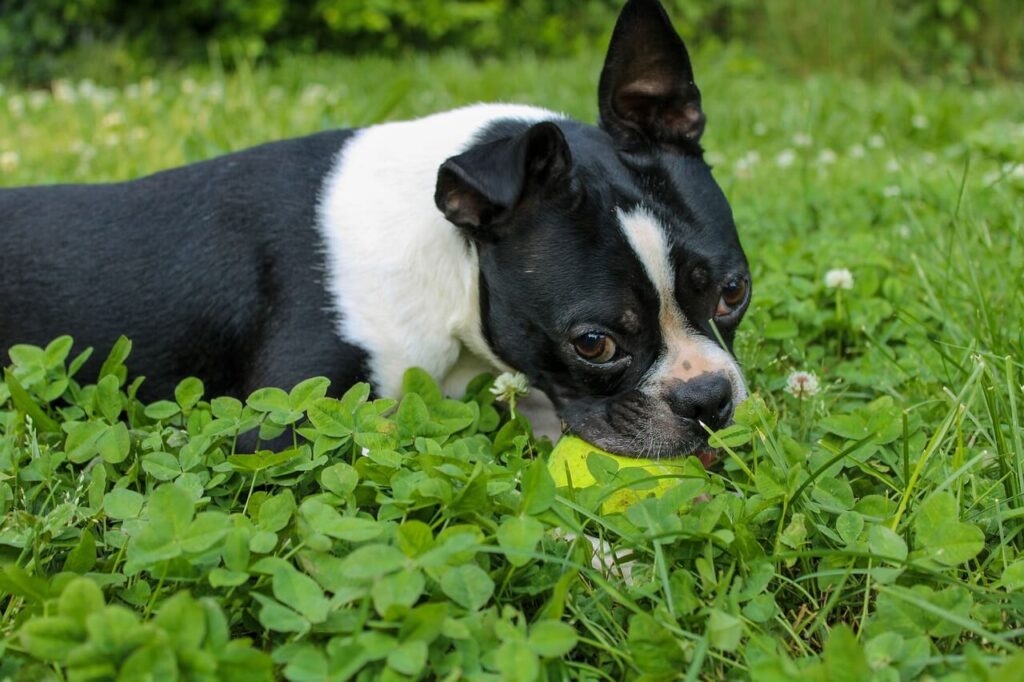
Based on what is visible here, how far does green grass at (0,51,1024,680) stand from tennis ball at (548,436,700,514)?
4 centimetres

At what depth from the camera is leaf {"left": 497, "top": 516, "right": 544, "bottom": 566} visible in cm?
220

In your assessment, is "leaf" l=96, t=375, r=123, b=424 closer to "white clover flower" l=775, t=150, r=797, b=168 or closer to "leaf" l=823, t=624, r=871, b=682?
"leaf" l=823, t=624, r=871, b=682

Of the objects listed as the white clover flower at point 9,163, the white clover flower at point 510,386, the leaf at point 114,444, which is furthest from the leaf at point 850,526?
the white clover flower at point 9,163

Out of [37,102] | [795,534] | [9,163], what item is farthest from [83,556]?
[37,102]

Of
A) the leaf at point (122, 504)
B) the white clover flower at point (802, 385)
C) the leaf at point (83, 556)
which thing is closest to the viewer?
the leaf at point (83, 556)

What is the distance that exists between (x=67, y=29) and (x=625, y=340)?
30.6 ft

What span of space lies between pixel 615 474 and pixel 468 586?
1.88 feet

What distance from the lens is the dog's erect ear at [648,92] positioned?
3332 mm

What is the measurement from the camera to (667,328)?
308 centimetres

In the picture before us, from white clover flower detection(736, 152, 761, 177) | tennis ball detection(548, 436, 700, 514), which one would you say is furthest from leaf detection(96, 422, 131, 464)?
white clover flower detection(736, 152, 761, 177)

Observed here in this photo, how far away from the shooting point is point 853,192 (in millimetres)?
5328

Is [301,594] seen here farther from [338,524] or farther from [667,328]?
[667,328]

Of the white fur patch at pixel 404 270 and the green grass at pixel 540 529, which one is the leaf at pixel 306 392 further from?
the white fur patch at pixel 404 270

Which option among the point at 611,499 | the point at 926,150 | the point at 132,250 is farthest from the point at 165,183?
the point at 926,150
